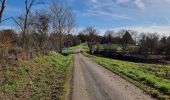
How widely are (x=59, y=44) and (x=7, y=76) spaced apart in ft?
225

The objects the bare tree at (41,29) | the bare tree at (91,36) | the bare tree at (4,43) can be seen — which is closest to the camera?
the bare tree at (4,43)

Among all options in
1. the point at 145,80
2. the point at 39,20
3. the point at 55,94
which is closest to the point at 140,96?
the point at 55,94

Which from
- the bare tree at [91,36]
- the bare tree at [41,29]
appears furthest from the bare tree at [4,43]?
the bare tree at [91,36]

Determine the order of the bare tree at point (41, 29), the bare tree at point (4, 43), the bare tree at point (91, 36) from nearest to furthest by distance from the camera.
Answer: the bare tree at point (4, 43) < the bare tree at point (41, 29) < the bare tree at point (91, 36)

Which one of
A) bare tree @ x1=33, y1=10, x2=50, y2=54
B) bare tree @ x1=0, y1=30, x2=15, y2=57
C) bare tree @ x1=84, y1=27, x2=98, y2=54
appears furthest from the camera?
bare tree @ x1=84, y1=27, x2=98, y2=54

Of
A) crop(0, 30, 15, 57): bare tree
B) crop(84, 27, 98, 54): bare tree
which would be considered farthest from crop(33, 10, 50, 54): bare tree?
crop(84, 27, 98, 54): bare tree

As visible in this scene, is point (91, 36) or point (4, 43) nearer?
point (4, 43)

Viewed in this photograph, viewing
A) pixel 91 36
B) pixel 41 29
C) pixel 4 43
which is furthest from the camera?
pixel 91 36

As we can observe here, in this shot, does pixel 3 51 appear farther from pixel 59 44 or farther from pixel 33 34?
pixel 59 44

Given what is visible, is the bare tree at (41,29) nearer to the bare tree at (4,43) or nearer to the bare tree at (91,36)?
the bare tree at (4,43)

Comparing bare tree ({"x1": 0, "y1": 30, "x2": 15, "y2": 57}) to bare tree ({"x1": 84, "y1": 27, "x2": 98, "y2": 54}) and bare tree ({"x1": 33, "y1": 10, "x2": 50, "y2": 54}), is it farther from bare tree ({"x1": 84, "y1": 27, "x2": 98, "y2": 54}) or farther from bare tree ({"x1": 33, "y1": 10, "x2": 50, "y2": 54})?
bare tree ({"x1": 84, "y1": 27, "x2": 98, "y2": 54})

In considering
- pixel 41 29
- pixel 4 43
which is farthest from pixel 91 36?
pixel 4 43

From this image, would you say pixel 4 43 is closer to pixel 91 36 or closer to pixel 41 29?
pixel 41 29

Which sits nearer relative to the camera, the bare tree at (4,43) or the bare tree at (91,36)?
the bare tree at (4,43)
